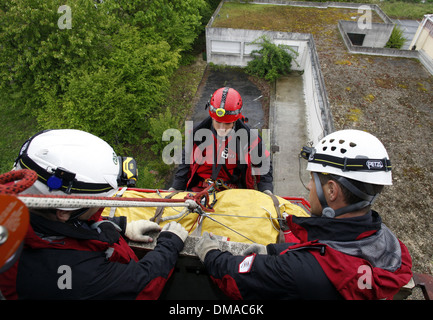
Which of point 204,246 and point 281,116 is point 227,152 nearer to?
point 204,246

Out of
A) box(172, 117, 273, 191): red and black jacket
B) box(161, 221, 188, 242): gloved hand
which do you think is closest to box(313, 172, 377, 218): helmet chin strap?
box(161, 221, 188, 242): gloved hand

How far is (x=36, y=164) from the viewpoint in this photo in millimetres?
1839

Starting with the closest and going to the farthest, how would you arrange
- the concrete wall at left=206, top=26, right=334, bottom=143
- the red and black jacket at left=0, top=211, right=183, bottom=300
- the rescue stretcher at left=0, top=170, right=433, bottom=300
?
the red and black jacket at left=0, top=211, right=183, bottom=300 < the rescue stretcher at left=0, top=170, right=433, bottom=300 < the concrete wall at left=206, top=26, right=334, bottom=143

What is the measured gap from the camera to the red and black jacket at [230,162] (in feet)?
14.4

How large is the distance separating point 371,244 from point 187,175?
325 cm

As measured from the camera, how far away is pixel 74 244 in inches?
75.7

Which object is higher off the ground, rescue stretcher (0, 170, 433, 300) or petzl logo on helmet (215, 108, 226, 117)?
petzl logo on helmet (215, 108, 226, 117)

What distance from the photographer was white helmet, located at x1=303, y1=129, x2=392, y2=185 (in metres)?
2.20

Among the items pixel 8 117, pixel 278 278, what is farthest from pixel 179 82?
pixel 278 278

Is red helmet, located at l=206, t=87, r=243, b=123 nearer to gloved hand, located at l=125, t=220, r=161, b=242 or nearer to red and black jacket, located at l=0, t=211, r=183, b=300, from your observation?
gloved hand, located at l=125, t=220, r=161, b=242

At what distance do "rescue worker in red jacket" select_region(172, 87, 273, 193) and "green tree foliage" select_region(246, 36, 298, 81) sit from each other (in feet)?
41.9

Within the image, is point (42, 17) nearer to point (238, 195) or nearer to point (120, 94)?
point (120, 94)

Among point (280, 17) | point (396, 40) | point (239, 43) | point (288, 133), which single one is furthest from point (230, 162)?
point (280, 17)

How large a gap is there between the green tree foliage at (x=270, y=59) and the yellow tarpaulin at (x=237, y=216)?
1433cm
